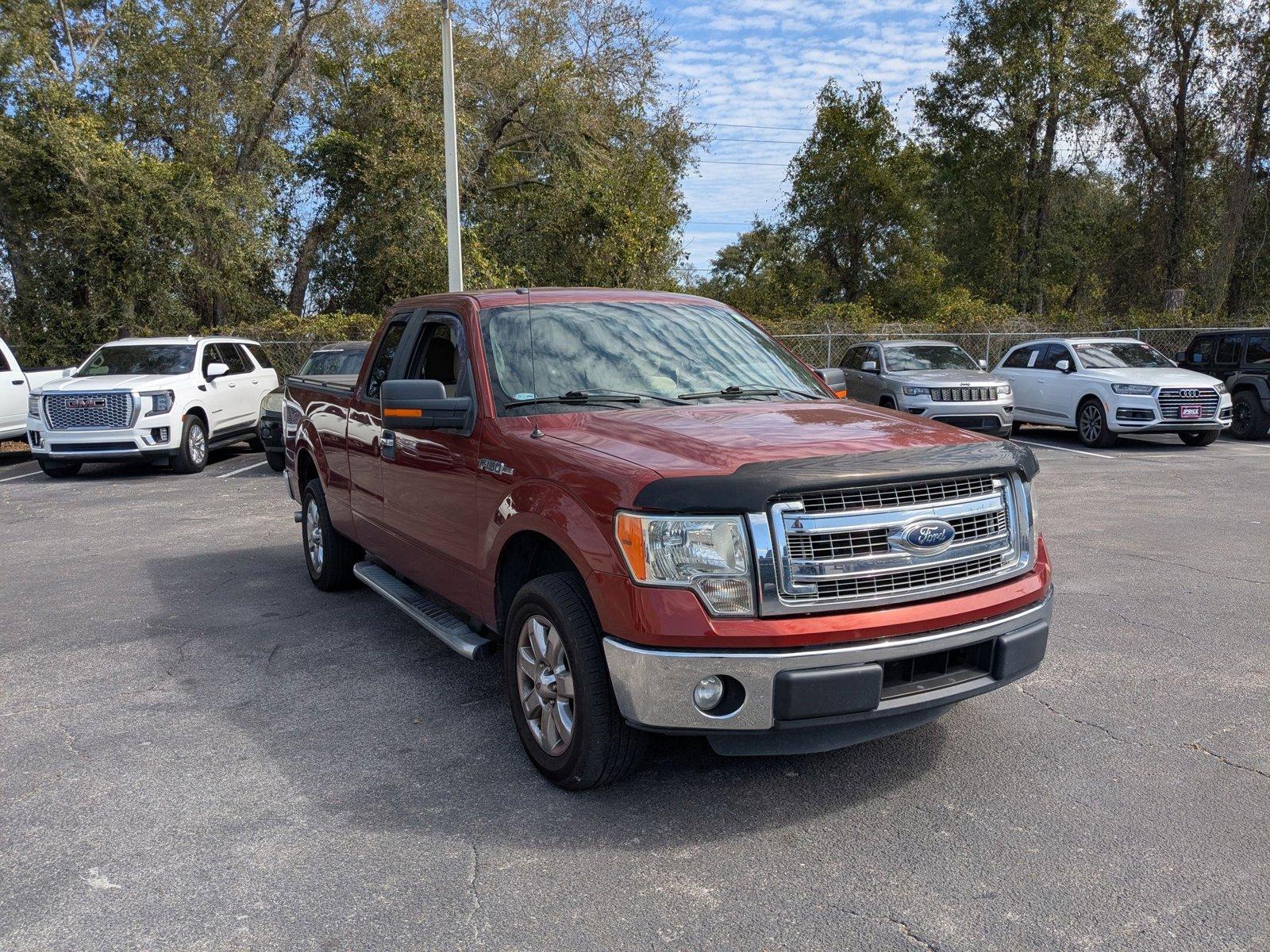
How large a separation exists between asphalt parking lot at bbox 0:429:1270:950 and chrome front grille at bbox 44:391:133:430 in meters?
7.73

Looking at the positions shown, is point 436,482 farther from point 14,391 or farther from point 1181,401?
point 1181,401

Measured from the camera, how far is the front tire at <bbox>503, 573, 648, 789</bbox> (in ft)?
11.8

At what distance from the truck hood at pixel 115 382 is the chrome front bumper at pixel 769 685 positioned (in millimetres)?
12120

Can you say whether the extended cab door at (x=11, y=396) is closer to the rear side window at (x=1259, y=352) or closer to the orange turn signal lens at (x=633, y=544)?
the orange turn signal lens at (x=633, y=544)

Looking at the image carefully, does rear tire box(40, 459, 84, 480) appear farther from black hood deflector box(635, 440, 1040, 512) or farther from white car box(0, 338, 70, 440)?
black hood deflector box(635, 440, 1040, 512)

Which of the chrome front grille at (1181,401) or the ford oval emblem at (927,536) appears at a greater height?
the ford oval emblem at (927,536)

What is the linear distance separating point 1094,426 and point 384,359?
43.7ft

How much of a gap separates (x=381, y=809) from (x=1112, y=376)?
1499 cm

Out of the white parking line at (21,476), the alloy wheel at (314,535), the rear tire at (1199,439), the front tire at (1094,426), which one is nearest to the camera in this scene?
the alloy wheel at (314,535)

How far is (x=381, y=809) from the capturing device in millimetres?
3723

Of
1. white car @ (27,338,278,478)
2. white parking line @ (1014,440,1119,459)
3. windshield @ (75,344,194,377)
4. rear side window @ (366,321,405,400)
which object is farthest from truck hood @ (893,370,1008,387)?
rear side window @ (366,321,405,400)

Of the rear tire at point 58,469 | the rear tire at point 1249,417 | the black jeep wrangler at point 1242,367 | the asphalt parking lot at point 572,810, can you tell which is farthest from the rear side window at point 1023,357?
the rear tire at point 58,469

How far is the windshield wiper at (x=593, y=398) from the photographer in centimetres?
447

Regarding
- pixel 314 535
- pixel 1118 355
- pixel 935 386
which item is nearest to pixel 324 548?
pixel 314 535
